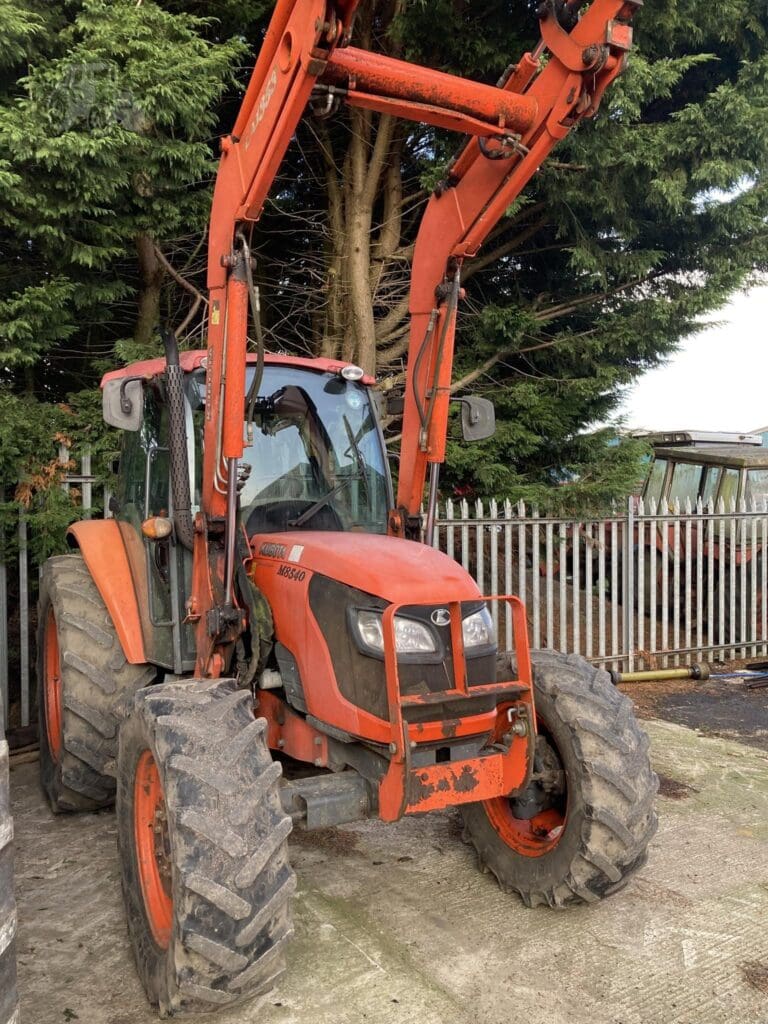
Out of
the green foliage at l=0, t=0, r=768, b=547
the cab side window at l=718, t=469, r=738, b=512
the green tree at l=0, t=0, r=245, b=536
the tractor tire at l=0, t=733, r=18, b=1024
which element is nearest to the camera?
the tractor tire at l=0, t=733, r=18, b=1024

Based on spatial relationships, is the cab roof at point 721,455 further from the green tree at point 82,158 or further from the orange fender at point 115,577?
the orange fender at point 115,577

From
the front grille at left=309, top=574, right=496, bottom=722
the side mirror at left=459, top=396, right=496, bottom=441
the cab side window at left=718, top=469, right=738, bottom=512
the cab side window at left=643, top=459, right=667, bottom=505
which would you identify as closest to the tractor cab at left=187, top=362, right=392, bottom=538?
the side mirror at left=459, top=396, right=496, bottom=441

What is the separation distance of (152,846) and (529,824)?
1629mm

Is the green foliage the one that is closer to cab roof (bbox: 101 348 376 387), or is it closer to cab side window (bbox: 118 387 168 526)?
cab side window (bbox: 118 387 168 526)

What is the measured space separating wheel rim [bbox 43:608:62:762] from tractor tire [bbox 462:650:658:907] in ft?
→ 8.18

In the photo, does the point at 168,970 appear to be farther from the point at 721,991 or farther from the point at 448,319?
the point at 448,319

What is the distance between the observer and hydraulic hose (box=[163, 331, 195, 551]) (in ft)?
11.4

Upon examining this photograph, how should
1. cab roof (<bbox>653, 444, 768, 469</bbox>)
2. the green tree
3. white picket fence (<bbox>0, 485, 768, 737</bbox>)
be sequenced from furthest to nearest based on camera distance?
cab roof (<bbox>653, 444, 768, 469</bbox>) → white picket fence (<bbox>0, 485, 768, 737</bbox>) → the green tree

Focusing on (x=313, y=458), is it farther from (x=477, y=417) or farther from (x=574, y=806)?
(x=574, y=806)

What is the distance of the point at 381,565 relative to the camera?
304cm

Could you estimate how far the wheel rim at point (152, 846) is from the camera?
285 centimetres

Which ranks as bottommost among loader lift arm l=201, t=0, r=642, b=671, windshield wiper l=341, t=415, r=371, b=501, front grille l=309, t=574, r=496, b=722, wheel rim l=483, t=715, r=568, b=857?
wheel rim l=483, t=715, r=568, b=857

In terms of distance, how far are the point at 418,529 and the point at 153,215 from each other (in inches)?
147

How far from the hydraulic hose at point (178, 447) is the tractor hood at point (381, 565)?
0.39 metres
